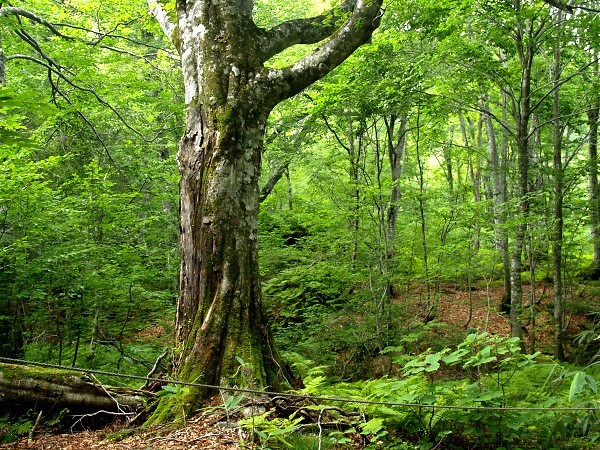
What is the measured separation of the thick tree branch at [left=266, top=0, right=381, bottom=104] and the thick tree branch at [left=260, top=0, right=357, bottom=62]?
1.07ft

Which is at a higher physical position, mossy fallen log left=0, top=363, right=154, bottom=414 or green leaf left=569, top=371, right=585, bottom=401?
green leaf left=569, top=371, right=585, bottom=401

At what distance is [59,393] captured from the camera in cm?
363

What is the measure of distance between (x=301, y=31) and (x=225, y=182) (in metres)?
2.20

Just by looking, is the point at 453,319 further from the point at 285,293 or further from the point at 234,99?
the point at 234,99

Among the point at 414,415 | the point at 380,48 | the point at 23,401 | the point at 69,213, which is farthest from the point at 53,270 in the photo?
the point at 380,48

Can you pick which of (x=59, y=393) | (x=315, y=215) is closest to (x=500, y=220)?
(x=315, y=215)

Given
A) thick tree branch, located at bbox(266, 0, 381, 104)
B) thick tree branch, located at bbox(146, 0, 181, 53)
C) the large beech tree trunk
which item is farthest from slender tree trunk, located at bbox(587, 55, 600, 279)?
thick tree branch, located at bbox(146, 0, 181, 53)

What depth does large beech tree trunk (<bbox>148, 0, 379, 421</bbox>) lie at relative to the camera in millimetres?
3605

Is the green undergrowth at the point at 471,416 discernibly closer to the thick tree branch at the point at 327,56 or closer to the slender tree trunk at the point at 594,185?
the thick tree branch at the point at 327,56

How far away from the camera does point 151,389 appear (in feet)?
12.9

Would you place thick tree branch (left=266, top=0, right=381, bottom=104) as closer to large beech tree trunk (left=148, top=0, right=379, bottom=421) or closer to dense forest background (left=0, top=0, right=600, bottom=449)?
large beech tree trunk (left=148, top=0, right=379, bottom=421)

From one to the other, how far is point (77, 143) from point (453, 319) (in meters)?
9.40

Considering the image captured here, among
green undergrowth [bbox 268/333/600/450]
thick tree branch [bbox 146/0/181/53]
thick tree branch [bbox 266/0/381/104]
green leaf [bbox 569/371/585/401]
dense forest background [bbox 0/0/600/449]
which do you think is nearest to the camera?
green leaf [bbox 569/371/585/401]

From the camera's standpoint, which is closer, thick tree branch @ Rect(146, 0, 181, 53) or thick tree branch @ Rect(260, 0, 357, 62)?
thick tree branch @ Rect(260, 0, 357, 62)
